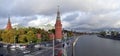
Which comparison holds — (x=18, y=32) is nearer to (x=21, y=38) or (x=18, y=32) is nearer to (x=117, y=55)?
(x=21, y=38)

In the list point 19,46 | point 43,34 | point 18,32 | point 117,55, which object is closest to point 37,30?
point 43,34

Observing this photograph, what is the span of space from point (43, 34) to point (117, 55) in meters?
49.2

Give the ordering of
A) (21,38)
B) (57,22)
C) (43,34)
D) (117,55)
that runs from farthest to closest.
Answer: (57,22)
(43,34)
(21,38)
(117,55)

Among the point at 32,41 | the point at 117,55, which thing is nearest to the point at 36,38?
the point at 32,41

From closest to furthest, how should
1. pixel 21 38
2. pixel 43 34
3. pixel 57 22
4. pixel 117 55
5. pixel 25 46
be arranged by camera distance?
pixel 117 55
pixel 25 46
pixel 21 38
pixel 43 34
pixel 57 22

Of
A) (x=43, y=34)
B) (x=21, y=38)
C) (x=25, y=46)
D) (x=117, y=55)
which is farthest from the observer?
(x=43, y=34)

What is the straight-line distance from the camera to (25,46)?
309 feet

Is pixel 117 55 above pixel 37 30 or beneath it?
beneath

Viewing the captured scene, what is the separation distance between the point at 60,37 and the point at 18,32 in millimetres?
25286

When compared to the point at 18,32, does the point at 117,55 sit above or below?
below

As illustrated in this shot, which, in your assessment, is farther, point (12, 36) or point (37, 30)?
point (37, 30)

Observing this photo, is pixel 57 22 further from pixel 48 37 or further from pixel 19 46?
pixel 19 46

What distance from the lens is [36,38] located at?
112m

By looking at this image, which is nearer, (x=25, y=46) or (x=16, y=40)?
(x=25, y=46)
